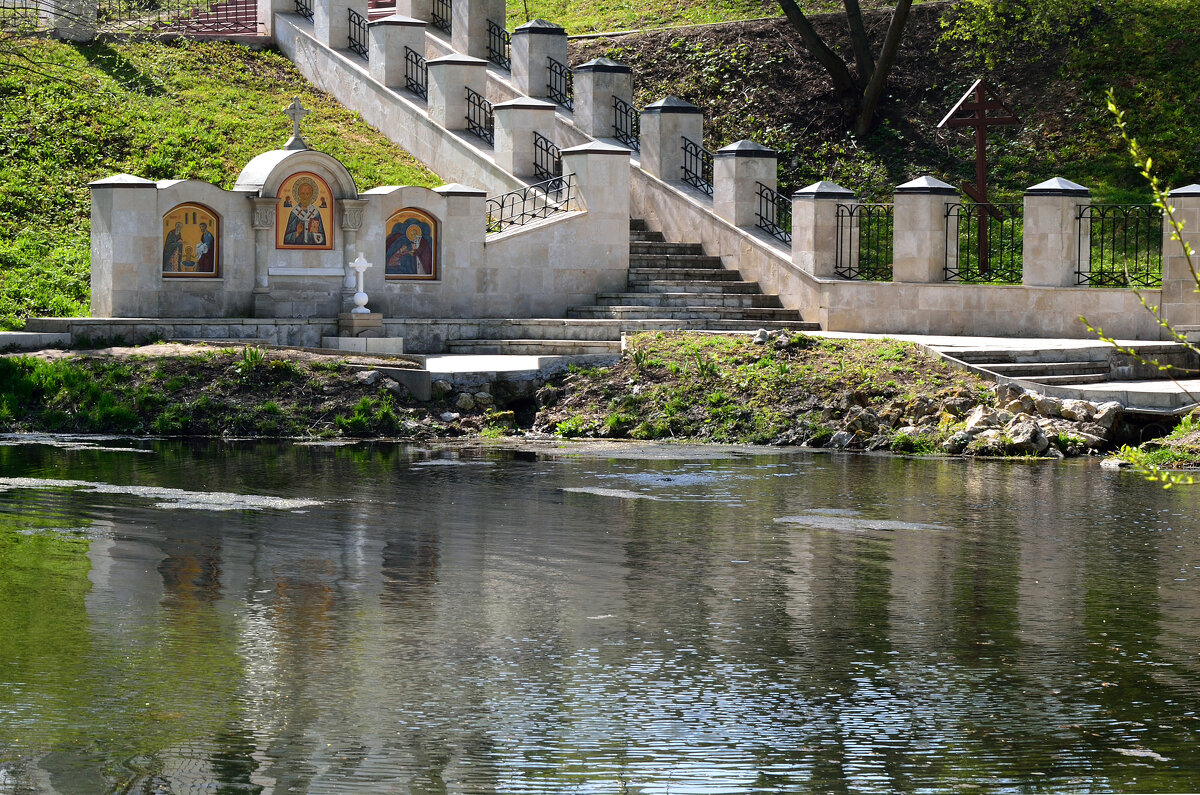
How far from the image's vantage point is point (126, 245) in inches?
867

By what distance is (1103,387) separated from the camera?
1962 centimetres

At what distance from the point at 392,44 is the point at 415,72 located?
74 centimetres

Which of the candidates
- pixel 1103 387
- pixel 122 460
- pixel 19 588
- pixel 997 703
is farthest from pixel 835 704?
Answer: pixel 1103 387

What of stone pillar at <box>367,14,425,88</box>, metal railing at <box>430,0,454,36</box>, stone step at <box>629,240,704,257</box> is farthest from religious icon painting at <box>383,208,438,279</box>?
metal railing at <box>430,0,454,36</box>

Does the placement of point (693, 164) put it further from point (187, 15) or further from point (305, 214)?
point (187, 15)

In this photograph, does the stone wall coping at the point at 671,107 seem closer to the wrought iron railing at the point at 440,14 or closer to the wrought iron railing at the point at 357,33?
the wrought iron railing at the point at 357,33

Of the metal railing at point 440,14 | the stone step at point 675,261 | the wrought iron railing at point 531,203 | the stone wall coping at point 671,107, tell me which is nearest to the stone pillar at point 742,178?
the stone step at point 675,261

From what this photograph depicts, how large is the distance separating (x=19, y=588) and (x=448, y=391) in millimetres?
10428

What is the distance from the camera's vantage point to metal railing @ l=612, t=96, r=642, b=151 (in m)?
29.9

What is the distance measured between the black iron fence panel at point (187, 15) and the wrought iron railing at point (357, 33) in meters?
2.20

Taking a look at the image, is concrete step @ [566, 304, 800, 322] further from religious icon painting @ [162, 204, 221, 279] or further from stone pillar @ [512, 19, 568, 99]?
stone pillar @ [512, 19, 568, 99]

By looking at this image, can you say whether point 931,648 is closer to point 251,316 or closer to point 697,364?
point 697,364

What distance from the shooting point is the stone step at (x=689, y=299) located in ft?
83.1

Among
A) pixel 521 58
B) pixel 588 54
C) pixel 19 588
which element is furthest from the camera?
pixel 588 54
